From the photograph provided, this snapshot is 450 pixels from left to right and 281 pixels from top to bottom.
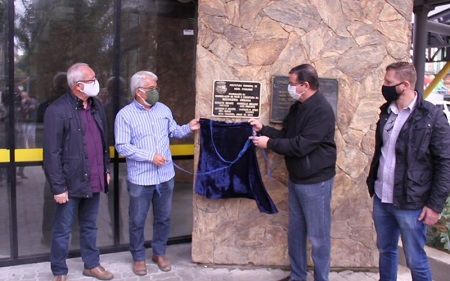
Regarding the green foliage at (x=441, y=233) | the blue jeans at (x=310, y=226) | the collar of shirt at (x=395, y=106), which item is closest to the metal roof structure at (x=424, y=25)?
the green foliage at (x=441, y=233)

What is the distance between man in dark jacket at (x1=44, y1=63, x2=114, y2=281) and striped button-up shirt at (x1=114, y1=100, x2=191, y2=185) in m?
0.20

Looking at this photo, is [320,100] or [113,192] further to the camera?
[113,192]

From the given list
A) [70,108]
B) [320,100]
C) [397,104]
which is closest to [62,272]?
[70,108]

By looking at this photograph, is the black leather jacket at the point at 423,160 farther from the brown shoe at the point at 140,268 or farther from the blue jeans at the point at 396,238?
the brown shoe at the point at 140,268

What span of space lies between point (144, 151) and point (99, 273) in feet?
3.98

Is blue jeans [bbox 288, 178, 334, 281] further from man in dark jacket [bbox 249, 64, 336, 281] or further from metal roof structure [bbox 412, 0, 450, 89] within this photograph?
metal roof structure [bbox 412, 0, 450, 89]

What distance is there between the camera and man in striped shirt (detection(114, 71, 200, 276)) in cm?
420

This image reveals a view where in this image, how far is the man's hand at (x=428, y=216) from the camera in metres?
3.34

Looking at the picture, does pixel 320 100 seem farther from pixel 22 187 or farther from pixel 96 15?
pixel 22 187

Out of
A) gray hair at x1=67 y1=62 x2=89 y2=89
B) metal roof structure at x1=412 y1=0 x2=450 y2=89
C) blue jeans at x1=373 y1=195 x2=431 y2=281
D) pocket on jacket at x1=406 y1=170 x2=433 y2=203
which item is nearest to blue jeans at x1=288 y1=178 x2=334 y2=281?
blue jeans at x1=373 y1=195 x2=431 y2=281

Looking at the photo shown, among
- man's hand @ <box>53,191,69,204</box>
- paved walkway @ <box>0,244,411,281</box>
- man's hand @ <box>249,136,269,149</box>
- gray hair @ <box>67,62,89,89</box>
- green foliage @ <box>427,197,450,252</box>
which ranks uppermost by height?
gray hair @ <box>67,62,89,89</box>

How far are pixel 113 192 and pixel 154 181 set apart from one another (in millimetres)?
909

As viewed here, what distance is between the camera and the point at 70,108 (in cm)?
398

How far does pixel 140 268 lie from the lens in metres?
4.44
